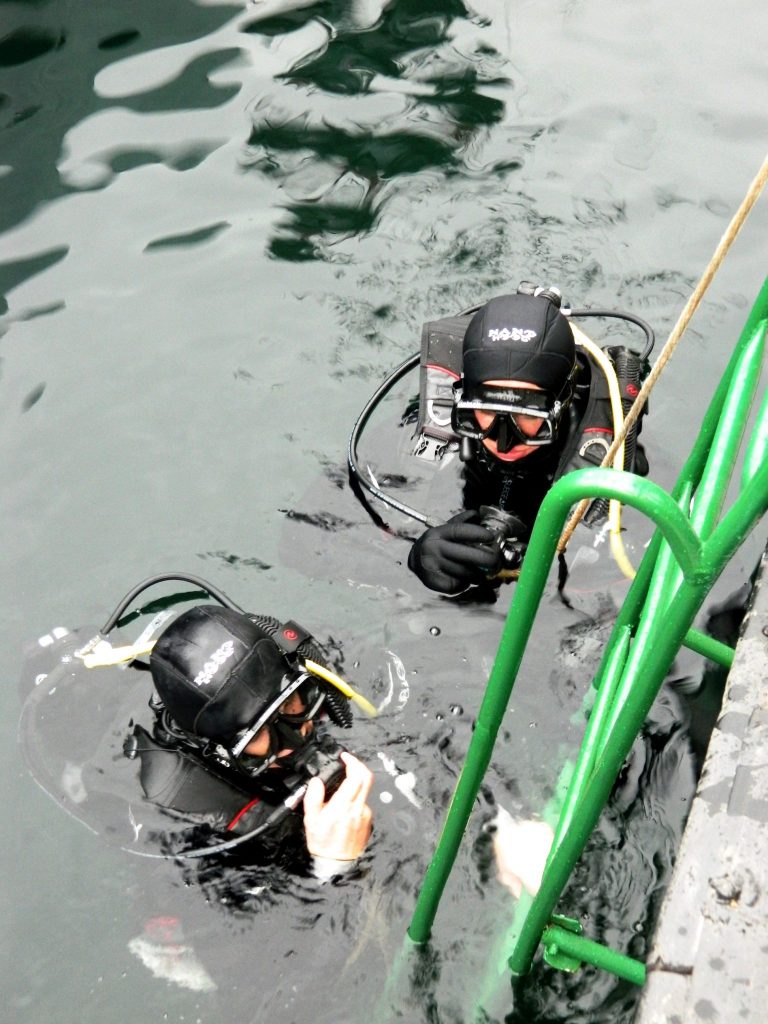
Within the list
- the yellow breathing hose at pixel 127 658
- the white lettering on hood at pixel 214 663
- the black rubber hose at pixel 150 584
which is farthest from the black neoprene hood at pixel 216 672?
the black rubber hose at pixel 150 584

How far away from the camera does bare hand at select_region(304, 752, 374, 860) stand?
10.8 ft

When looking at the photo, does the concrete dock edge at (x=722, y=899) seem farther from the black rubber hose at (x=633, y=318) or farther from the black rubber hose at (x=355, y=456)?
the black rubber hose at (x=633, y=318)

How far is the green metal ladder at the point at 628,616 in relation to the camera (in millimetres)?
1768

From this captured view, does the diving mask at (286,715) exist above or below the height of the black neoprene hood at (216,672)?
below

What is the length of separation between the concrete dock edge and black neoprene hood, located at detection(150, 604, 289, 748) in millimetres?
1506

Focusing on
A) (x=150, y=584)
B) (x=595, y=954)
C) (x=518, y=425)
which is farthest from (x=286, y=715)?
(x=518, y=425)

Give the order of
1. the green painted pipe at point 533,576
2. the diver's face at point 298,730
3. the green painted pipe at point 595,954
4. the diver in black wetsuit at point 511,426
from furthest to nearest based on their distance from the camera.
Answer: the diver in black wetsuit at point 511,426
the diver's face at point 298,730
the green painted pipe at point 595,954
the green painted pipe at point 533,576

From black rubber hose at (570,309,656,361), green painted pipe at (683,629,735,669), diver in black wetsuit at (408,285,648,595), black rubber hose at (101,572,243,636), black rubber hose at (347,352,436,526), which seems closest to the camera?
green painted pipe at (683,629,735,669)

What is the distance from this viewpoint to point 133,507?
189 inches

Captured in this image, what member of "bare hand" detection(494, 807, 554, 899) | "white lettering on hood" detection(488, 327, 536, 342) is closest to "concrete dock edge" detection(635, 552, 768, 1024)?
"bare hand" detection(494, 807, 554, 899)

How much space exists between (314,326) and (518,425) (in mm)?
1760

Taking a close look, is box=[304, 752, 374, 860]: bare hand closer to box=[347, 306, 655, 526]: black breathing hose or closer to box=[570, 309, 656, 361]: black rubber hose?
box=[347, 306, 655, 526]: black breathing hose

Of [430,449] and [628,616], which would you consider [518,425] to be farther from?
[628,616]

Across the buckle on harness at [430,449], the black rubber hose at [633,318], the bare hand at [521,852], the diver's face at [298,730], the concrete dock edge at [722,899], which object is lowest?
the bare hand at [521,852]
